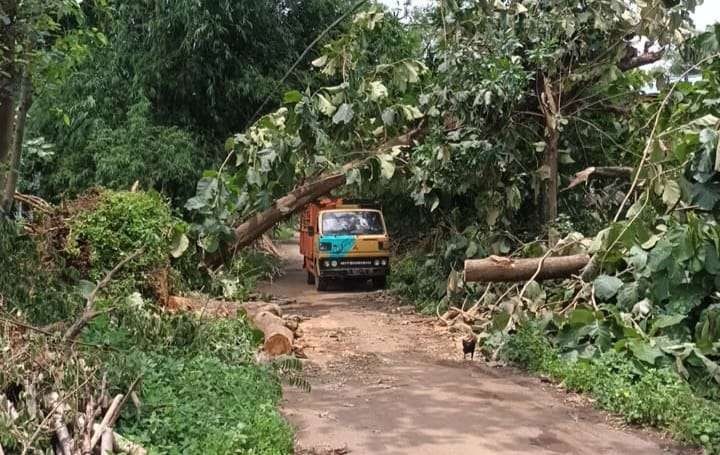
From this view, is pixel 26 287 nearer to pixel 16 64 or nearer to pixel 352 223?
pixel 16 64

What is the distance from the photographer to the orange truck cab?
15492 millimetres

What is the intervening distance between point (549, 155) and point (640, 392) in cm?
528

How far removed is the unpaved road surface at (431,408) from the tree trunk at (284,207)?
80.9 inches

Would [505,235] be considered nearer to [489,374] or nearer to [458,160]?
[458,160]

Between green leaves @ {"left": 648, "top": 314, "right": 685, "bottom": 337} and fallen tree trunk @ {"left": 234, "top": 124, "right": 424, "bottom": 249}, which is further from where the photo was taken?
fallen tree trunk @ {"left": 234, "top": 124, "right": 424, "bottom": 249}

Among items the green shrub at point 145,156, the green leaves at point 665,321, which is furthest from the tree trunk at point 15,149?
the green shrub at point 145,156

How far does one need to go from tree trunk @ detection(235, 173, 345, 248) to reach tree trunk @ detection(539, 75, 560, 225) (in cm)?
311

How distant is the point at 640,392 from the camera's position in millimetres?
6324

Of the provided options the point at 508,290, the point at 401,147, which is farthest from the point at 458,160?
the point at 508,290

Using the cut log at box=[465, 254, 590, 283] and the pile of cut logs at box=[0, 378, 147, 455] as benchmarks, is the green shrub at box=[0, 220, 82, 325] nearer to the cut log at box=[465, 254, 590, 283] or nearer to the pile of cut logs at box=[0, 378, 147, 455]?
the pile of cut logs at box=[0, 378, 147, 455]

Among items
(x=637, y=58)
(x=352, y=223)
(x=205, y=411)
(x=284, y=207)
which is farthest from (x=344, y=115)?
(x=352, y=223)

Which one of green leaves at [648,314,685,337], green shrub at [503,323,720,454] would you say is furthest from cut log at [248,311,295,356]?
green leaves at [648,314,685,337]

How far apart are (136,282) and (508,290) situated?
4781 mm

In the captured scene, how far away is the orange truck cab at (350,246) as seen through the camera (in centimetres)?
1549
